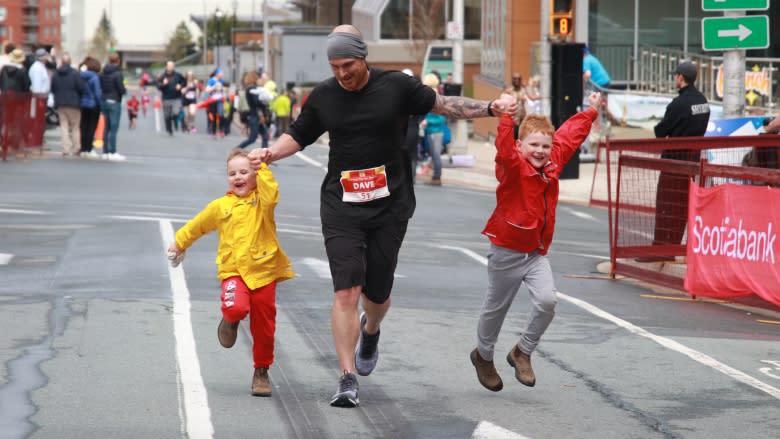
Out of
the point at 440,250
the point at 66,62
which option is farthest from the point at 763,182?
the point at 66,62

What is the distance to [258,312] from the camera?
7398mm

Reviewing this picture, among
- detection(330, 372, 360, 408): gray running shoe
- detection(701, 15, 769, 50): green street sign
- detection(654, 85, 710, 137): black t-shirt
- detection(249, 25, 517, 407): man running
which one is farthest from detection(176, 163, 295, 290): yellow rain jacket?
detection(701, 15, 769, 50): green street sign

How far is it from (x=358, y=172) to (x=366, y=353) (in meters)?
1.10

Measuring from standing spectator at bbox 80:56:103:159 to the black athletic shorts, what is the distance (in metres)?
19.0

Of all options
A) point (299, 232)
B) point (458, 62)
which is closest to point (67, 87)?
point (299, 232)

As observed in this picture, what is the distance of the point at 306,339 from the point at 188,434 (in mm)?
2664

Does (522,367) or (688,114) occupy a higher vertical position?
(688,114)

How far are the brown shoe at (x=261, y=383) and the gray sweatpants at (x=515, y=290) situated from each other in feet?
3.95

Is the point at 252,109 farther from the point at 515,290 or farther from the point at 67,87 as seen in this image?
the point at 515,290

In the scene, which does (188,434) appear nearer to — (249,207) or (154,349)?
(249,207)

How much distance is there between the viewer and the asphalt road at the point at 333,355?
6.87 meters

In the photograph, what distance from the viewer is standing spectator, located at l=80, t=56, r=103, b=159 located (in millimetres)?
25703

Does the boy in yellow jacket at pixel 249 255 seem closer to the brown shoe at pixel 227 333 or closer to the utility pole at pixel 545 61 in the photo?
the brown shoe at pixel 227 333

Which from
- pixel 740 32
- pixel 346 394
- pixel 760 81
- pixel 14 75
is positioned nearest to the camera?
pixel 346 394
